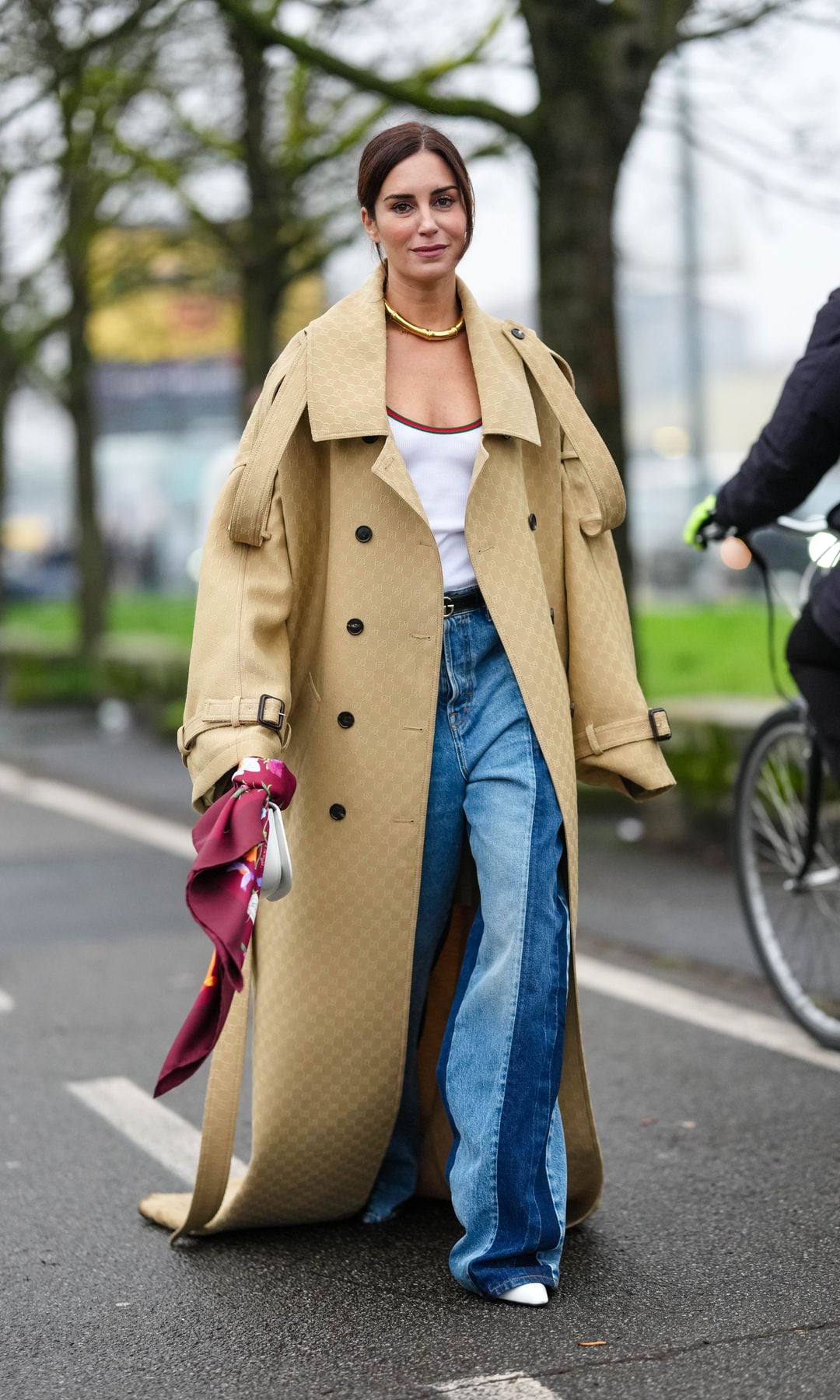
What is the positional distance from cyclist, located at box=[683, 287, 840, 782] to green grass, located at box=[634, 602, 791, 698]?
2.94 meters

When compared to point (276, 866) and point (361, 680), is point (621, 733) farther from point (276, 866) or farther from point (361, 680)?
point (276, 866)

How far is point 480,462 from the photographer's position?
11.1 feet

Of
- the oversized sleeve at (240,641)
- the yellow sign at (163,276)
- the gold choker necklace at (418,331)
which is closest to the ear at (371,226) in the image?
the gold choker necklace at (418,331)

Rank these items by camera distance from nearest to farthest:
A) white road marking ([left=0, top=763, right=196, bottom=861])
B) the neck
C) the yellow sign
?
the neck, white road marking ([left=0, top=763, right=196, bottom=861]), the yellow sign


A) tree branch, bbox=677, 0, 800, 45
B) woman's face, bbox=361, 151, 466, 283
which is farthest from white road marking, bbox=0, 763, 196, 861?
woman's face, bbox=361, 151, 466, 283

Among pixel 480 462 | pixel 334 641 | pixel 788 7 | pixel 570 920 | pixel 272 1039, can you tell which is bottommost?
pixel 272 1039

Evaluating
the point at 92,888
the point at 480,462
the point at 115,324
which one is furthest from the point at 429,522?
the point at 115,324

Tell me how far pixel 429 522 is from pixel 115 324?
35.7 meters

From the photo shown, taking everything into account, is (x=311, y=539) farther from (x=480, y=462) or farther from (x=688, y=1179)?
(x=688, y=1179)

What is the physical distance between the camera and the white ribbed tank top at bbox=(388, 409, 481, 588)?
344 cm

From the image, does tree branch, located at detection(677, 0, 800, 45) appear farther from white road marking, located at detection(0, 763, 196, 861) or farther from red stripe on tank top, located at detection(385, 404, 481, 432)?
red stripe on tank top, located at detection(385, 404, 481, 432)

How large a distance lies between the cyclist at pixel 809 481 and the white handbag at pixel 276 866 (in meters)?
1.57

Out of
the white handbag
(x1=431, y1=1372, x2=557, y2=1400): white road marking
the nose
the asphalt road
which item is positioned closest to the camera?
(x1=431, y1=1372, x2=557, y2=1400): white road marking

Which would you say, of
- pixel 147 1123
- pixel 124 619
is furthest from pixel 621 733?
pixel 124 619
